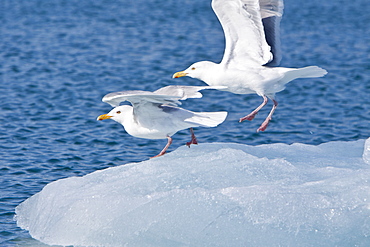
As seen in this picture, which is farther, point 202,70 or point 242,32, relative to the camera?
point 202,70

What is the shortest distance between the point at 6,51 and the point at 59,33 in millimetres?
3335

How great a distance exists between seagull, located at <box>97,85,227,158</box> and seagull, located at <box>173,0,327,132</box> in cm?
102

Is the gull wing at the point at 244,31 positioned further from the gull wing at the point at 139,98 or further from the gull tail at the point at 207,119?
the gull wing at the point at 139,98

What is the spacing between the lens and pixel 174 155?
335 inches

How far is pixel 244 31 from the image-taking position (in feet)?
30.5

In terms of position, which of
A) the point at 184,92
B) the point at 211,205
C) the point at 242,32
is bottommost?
the point at 211,205

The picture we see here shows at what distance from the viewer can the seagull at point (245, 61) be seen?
9.05 metres

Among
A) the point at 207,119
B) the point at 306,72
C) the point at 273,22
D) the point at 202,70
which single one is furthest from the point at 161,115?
the point at 273,22

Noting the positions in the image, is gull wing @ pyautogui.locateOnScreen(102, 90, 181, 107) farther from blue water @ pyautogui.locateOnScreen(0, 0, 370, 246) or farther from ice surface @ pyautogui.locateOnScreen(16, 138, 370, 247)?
blue water @ pyautogui.locateOnScreen(0, 0, 370, 246)

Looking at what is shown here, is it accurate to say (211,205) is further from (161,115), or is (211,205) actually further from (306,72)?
(306,72)

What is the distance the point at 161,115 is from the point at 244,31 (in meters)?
1.88

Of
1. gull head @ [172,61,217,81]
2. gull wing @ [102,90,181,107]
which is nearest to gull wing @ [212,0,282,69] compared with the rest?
gull head @ [172,61,217,81]

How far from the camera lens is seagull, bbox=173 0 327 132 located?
9.05 metres

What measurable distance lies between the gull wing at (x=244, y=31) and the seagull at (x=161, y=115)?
1336 millimetres
